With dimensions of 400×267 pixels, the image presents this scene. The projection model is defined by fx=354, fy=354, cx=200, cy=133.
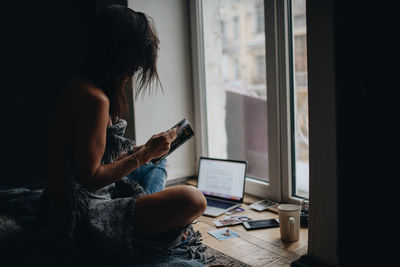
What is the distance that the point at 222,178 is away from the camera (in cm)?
207

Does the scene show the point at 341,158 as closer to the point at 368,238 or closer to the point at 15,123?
the point at 368,238

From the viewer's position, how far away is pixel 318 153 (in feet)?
4.12

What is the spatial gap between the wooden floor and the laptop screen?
11.1 inches

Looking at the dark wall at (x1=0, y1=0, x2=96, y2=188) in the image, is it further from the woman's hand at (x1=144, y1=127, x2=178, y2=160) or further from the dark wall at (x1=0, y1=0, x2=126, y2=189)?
the woman's hand at (x1=144, y1=127, x2=178, y2=160)

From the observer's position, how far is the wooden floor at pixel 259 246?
1410 millimetres

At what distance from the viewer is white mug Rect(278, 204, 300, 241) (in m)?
1.53

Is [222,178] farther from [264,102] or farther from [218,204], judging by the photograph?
[264,102]

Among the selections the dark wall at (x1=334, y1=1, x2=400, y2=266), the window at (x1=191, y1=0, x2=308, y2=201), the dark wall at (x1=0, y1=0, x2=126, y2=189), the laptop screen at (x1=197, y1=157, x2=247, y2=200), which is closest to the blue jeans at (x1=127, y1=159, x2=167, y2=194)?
the laptop screen at (x1=197, y1=157, x2=247, y2=200)

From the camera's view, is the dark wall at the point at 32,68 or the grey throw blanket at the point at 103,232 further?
the dark wall at the point at 32,68

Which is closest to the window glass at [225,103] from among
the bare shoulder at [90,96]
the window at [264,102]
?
the window at [264,102]

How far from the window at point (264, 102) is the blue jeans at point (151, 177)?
553 mm

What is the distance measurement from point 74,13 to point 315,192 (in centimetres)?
199

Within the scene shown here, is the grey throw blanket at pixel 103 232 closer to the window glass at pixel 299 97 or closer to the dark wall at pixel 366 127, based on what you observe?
the dark wall at pixel 366 127

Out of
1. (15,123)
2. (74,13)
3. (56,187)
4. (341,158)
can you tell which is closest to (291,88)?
(341,158)
